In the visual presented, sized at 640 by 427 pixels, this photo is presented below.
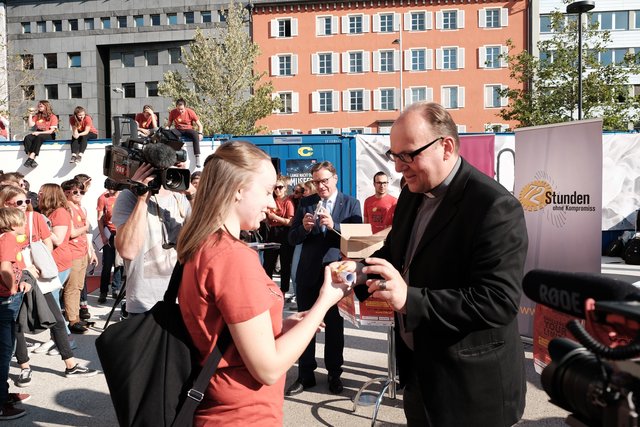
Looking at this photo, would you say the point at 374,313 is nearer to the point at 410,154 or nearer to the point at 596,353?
the point at 410,154

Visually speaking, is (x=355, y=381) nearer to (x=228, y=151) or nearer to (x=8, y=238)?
(x=8, y=238)

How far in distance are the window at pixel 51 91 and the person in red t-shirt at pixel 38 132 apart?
143 ft

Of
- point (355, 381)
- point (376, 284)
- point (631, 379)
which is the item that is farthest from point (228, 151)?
point (355, 381)

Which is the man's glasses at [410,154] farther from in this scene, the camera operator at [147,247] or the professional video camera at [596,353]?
the camera operator at [147,247]

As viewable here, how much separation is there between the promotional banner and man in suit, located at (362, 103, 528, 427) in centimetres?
310

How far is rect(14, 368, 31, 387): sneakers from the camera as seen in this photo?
5.29 metres

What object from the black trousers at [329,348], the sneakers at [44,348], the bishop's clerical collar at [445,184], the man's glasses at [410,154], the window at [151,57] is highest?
the window at [151,57]

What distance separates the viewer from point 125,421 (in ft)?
5.92

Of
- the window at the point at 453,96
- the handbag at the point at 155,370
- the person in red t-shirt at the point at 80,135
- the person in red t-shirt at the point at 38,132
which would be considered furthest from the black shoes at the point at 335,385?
the window at the point at 453,96

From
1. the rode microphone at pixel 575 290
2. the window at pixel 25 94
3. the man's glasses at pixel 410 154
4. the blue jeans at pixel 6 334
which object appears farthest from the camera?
the window at pixel 25 94

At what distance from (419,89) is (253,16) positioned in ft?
48.9

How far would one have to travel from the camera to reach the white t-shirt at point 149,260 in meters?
3.24

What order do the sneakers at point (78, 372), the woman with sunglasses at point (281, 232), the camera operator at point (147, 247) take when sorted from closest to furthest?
the camera operator at point (147, 247), the sneakers at point (78, 372), the woman with sunglasses at point (281, 232)

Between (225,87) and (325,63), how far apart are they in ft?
43.7
